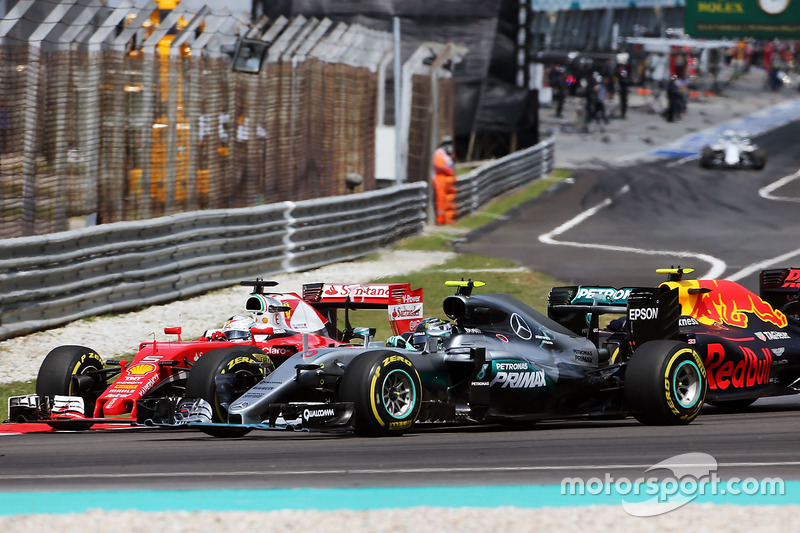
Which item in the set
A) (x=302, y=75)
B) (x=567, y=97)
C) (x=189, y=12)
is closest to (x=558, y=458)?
(x=189, y=12)

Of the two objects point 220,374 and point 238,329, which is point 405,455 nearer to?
point 220,374

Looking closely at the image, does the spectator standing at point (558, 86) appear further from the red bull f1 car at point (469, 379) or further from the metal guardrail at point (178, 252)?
the red bull f1 car at point (469, 379)

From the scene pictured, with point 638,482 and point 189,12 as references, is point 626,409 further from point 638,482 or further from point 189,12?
point 189,12

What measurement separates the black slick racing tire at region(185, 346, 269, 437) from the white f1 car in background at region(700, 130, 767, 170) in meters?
30.2

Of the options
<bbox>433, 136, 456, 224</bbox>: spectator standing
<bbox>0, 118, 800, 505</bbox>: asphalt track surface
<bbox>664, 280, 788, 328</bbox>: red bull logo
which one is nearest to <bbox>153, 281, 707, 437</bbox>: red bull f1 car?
<bbox>0, 118, 800, 505</bbox>: asphalt track surface

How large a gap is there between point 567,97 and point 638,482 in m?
54.8

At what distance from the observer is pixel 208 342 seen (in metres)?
10.6

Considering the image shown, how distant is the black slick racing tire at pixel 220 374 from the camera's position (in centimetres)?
944

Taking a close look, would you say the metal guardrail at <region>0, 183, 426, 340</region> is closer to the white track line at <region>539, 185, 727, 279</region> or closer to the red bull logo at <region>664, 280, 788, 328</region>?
the white track line at <region>539, 185, 727, 279</region>

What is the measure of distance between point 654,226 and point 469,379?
725 inches

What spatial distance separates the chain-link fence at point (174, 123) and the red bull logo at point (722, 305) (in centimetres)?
756

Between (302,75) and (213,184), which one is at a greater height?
(302,75)

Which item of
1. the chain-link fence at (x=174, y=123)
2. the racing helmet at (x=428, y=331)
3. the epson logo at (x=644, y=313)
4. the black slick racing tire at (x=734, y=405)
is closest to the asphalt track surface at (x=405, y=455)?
the black slick racing tire at (x=734, y=405)

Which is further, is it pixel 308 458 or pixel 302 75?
pixel 302 75
